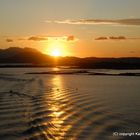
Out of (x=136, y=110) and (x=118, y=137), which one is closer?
(x=118, y=137)

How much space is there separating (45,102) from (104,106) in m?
3.77

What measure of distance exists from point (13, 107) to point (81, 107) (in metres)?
3.61

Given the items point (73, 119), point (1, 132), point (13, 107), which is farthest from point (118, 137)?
point (13, 107)

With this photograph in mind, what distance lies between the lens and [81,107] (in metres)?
19.3

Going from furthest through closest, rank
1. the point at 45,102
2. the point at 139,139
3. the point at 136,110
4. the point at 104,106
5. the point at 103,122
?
the point at 45,102 → the point at 104,106 → the point at 136,110 → the point at 103,122 → the point at 139,139

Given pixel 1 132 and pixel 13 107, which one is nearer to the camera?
pixel 1 132

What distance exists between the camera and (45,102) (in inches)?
846

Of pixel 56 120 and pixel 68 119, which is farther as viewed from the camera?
pixel 68 119

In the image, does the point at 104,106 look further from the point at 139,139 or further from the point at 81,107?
the point at 139,139

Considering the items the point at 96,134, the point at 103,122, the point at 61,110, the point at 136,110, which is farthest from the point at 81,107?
the point at 96,134

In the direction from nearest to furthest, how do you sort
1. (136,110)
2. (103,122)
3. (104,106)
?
1. (103,122)
2. (136,110)
3. (104,106)

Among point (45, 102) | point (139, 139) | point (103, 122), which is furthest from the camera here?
point (45, 102)

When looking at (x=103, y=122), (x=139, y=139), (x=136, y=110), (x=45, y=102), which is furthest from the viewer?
(x=45, y=102)

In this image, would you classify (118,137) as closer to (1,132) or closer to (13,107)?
(1,132)
